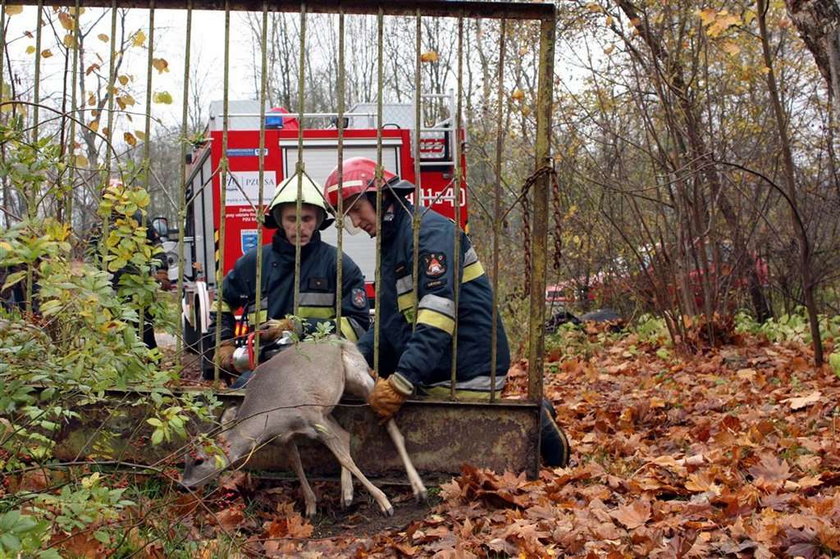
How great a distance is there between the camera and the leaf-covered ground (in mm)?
3898

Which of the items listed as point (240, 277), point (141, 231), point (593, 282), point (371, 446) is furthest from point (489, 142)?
point (141, 231)

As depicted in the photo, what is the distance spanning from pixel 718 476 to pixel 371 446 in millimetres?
1680

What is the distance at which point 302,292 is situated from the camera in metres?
6.16

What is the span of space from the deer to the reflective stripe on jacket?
0.88 feet

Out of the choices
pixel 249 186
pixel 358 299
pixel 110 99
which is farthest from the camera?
pixel 249 186

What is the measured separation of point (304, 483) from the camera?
5023 mm

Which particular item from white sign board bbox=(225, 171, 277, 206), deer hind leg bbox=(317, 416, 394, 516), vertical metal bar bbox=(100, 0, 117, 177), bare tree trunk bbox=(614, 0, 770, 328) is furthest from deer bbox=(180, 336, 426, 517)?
white sign board bbox=(225, 171, 277, 206)

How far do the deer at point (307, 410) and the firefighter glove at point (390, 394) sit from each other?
4.4 inches

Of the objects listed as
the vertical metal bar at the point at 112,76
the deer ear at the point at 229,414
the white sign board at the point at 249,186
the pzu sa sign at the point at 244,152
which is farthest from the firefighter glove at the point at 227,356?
the pzu sa sign at the point at 244,152

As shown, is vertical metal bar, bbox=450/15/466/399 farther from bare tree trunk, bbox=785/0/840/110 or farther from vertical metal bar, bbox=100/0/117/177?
bare tree trunk, bbox=785/0/840/110

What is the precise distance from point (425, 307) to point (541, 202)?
2.52 feet

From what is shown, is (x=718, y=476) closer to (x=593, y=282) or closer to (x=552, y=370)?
(x=552, y=370)

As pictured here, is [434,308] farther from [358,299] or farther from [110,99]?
[110,99]

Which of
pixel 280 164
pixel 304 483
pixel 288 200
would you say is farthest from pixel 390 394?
pixel 280 164
